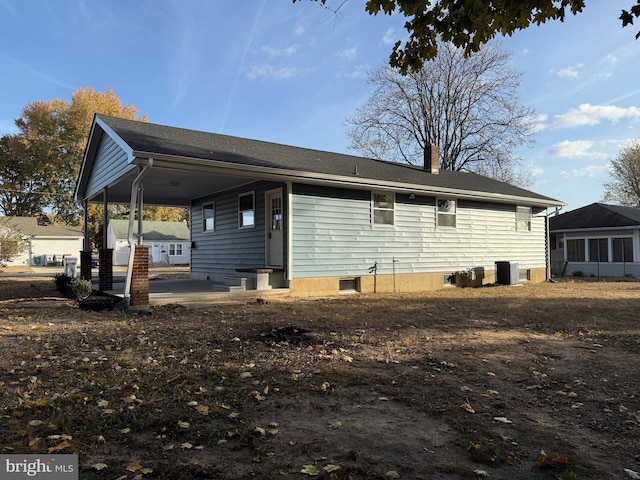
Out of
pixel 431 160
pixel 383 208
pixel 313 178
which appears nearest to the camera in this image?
pixel 313 178

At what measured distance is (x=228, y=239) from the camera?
44.5 ft

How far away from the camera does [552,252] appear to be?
25516 millimetres

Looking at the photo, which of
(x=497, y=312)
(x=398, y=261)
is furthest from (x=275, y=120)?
(x=497, y=312)

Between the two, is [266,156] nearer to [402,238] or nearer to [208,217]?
[208,217]

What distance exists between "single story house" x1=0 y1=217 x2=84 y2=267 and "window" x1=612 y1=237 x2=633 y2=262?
41.8 meters

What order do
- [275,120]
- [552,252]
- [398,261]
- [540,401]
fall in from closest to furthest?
[540,401]
[398,261]
[275,120]
[552,252]

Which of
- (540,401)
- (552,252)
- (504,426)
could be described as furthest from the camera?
(552,252)

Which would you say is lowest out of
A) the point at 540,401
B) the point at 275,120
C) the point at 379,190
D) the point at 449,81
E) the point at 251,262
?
the point at 540,401

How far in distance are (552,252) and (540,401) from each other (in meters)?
24.7

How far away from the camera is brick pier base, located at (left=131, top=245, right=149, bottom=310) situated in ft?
29.1

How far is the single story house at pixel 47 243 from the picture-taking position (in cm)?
4012

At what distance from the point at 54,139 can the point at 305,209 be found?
37193 mm

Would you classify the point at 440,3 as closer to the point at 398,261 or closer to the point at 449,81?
the point at 398,261

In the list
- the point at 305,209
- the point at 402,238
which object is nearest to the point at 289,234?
the point at 305,209
